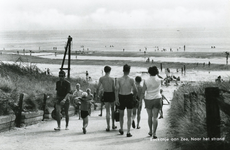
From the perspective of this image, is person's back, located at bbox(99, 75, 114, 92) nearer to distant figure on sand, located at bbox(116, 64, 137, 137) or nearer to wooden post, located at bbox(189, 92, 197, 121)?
distant figure on sand, located at bbox(116, 64, 137, 137)

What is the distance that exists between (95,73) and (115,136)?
38.7m

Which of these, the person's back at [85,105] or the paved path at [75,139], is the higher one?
the person's back at [85,105]

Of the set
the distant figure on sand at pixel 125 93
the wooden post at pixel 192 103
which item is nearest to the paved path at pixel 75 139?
the distant figure on sand at pixel 125 93

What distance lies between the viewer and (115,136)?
7875mm

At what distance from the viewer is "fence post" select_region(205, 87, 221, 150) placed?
5465mm

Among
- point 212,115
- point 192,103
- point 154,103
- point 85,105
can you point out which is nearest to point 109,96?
point 85,105

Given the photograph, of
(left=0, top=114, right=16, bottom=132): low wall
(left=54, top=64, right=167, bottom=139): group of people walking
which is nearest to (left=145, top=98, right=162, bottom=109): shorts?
(left=54, top=64, right=167, bottom=139): group of people walking

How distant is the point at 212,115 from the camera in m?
5.56

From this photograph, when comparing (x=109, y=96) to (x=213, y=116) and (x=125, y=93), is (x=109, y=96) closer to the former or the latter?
(x=125, y=93)

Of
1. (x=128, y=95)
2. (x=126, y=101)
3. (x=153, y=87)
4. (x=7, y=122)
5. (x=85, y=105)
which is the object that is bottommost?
(x=7, y=122)

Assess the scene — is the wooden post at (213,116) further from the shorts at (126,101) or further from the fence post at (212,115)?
the shorts at (126,101)

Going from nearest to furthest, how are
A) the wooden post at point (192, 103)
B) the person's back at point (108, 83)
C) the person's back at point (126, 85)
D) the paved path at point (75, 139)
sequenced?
the paved path at point (75, 139) < the wooden post at point (192, 103) < the person's back at point (126, 85) < the person's back at point (108, 83)

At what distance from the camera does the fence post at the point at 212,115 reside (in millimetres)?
5465

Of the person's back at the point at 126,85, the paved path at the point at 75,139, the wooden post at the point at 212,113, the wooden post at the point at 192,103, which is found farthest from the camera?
the person's back at the point at 126,85
